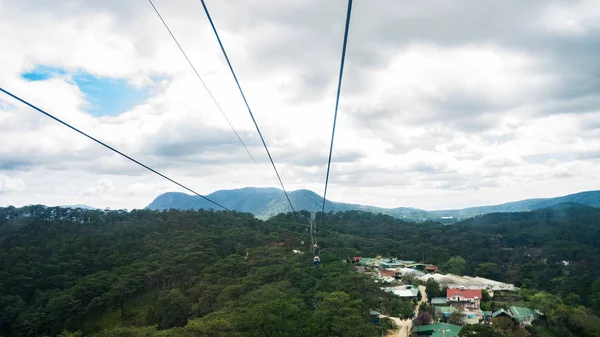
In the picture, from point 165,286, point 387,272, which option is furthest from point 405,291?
point 165,286

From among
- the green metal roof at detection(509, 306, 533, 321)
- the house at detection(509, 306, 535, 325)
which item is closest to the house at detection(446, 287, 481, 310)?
the green metal roof at detection(509, 306, 533, 321)

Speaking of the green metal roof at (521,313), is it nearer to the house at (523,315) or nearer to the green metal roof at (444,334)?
the house at (523,315)

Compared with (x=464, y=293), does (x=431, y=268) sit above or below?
below

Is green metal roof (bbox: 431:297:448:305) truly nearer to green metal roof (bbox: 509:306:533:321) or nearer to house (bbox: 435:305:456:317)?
house (bbox: 435:305:456:317)

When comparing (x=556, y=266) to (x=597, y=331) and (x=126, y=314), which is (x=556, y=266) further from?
(x=126, y=314)

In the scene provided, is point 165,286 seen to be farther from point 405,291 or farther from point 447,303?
point 447,303

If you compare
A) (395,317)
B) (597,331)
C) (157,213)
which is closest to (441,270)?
(395,317)
